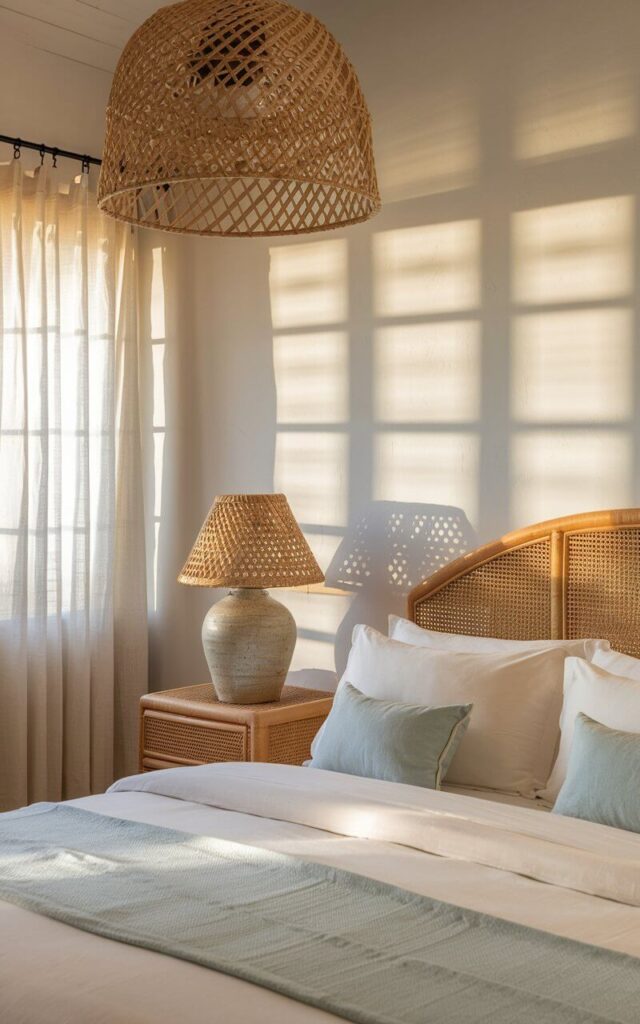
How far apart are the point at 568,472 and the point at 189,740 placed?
1.45 meters

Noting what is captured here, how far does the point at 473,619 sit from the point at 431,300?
1030 millimetres

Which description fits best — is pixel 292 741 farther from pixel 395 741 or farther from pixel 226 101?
pixel 226 101

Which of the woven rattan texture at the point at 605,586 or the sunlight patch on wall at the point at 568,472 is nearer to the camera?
Answer: the woven rattan texture at the point at 605,586

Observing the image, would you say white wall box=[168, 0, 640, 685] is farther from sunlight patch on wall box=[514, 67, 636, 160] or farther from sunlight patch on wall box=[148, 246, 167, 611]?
sunlight patch on wall box=[148, 246, 167, 611]

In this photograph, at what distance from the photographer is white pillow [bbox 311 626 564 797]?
114 inches

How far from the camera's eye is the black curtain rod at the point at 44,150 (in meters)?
3.98

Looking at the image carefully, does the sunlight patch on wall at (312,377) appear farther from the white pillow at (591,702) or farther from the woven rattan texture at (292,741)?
the white pillow at (591,702)

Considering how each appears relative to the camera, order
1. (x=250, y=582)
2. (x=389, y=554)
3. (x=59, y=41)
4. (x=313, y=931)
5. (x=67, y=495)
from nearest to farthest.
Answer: (x=313, y=931)
(x=250, y=582)
(x=389, y=554)
(x=59, y=41)
(x=67, y=495)

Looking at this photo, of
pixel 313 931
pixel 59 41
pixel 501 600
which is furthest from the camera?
pixel 59 41

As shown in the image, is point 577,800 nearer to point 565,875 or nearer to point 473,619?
point 565,875

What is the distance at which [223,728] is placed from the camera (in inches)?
142

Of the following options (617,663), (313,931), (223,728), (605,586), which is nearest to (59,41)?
(223,728)

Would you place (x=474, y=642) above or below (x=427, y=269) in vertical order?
below

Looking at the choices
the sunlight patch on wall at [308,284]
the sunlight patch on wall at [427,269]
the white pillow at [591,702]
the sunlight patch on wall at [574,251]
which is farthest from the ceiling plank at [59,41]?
the white pillow at [591,702]
